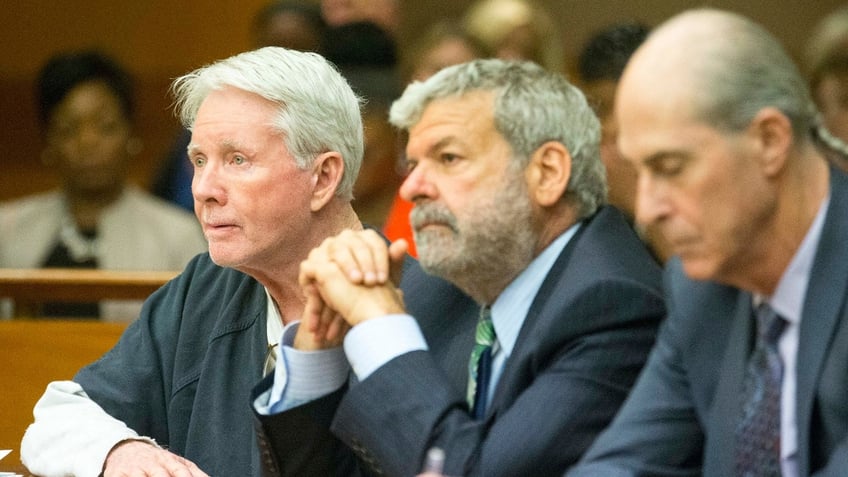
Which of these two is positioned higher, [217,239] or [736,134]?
[736,134]

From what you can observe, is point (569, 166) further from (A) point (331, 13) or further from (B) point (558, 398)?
(A) point (331, 13)

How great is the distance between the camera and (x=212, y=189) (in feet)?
9.28

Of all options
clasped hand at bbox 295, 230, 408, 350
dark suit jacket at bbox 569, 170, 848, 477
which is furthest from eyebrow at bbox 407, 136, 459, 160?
dark suit jacket at bbox 569, 170, 848, 477

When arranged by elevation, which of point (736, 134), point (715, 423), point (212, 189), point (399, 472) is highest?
point (736, 134)

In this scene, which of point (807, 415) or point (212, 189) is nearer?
point (807, 415)

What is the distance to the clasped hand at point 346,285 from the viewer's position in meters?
2.37

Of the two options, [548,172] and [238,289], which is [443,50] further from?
[548,172]

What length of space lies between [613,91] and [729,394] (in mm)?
2314

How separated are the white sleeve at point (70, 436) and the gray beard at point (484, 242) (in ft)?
2.36

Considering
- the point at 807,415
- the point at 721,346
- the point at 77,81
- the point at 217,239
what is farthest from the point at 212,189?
the point at 77,81

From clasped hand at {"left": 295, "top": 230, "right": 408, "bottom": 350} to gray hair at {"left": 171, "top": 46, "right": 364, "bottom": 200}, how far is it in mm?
414

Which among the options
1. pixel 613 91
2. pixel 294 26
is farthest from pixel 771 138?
pixel 294 26

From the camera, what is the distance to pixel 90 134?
5.04m

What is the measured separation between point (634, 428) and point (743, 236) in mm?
400
